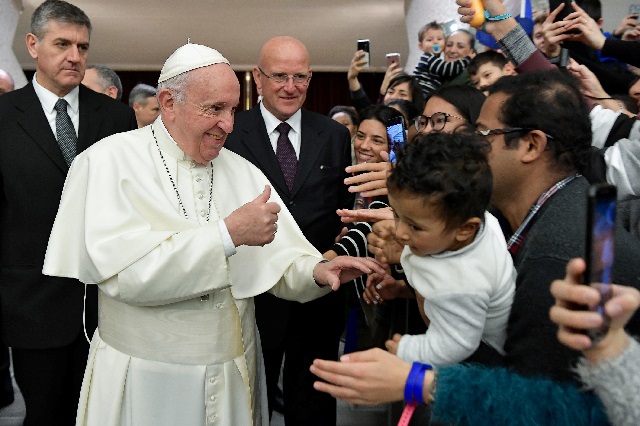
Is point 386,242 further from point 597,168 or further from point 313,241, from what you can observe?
point 313,241

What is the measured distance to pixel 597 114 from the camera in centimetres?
249

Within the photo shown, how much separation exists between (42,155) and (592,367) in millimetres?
2332

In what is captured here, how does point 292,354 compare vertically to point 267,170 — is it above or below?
below

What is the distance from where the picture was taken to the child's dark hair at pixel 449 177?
59.8 inches

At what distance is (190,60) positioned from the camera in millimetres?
2242

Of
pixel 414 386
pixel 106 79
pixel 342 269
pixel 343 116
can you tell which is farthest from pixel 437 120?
pixel 343 116

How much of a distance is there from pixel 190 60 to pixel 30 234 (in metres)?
1.15

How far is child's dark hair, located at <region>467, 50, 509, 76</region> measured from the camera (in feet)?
12.0

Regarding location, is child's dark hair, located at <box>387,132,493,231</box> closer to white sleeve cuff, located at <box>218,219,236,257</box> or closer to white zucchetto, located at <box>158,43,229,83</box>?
white sleeve cuff, located at <box>218,219,236,257</box>

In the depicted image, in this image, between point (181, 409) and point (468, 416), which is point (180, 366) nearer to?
point (181, 409)

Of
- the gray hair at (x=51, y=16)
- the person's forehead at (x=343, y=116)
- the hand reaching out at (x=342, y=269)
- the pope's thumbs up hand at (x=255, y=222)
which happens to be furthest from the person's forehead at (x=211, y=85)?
the person's forehead at (x=343, y=116)

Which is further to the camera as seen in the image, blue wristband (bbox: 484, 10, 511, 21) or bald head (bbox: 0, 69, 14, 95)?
bald head (bbox: 0, 69, 14, 95)

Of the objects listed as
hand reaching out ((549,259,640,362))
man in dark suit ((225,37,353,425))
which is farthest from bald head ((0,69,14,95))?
hand reaching out ((549,259,640,362))

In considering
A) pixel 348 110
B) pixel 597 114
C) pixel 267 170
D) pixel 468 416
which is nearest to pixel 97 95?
pixel 267 170
